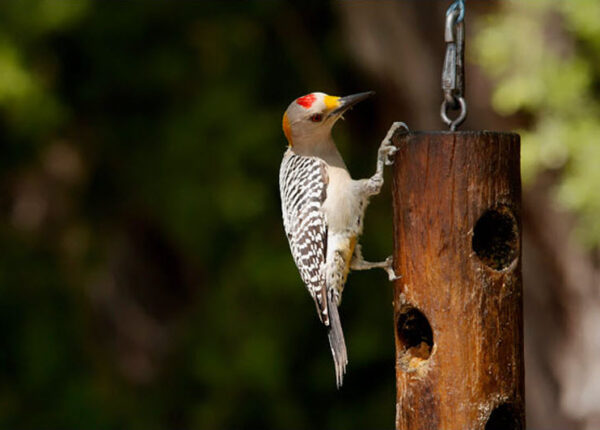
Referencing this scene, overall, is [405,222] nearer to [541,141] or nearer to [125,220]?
[541,141]

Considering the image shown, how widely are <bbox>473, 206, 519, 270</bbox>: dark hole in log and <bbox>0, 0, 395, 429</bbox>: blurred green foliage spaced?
3.09 metres

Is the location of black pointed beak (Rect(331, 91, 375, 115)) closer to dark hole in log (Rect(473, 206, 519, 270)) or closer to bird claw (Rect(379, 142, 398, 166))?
bird claw (Rect(379, 142, 398, 166))

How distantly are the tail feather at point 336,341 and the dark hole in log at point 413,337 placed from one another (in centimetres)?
42

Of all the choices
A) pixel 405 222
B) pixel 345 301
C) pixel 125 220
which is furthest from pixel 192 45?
pixel 405 222

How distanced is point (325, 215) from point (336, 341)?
1.66 ft

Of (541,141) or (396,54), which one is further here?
(396,54)

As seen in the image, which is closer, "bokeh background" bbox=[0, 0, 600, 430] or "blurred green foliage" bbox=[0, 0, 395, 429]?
"bokeh background" bbox=[0, 0, 600, 430]

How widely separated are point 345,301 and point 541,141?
2.75 metres

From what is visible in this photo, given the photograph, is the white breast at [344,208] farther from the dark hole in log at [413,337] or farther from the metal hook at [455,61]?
the metal hook at [455,61]

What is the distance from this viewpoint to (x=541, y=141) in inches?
163

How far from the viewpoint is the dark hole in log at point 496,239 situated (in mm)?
2598

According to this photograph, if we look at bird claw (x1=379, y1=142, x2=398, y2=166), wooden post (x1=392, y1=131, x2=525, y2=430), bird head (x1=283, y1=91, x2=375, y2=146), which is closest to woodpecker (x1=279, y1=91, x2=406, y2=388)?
bird head (x1=283, y1=91, x2=375, y2=146)

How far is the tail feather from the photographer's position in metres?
3.12

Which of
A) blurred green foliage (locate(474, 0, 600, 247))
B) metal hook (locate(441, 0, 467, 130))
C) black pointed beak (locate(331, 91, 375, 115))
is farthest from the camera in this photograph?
blurred green foliage (locate(474, 0, 600, 247))
